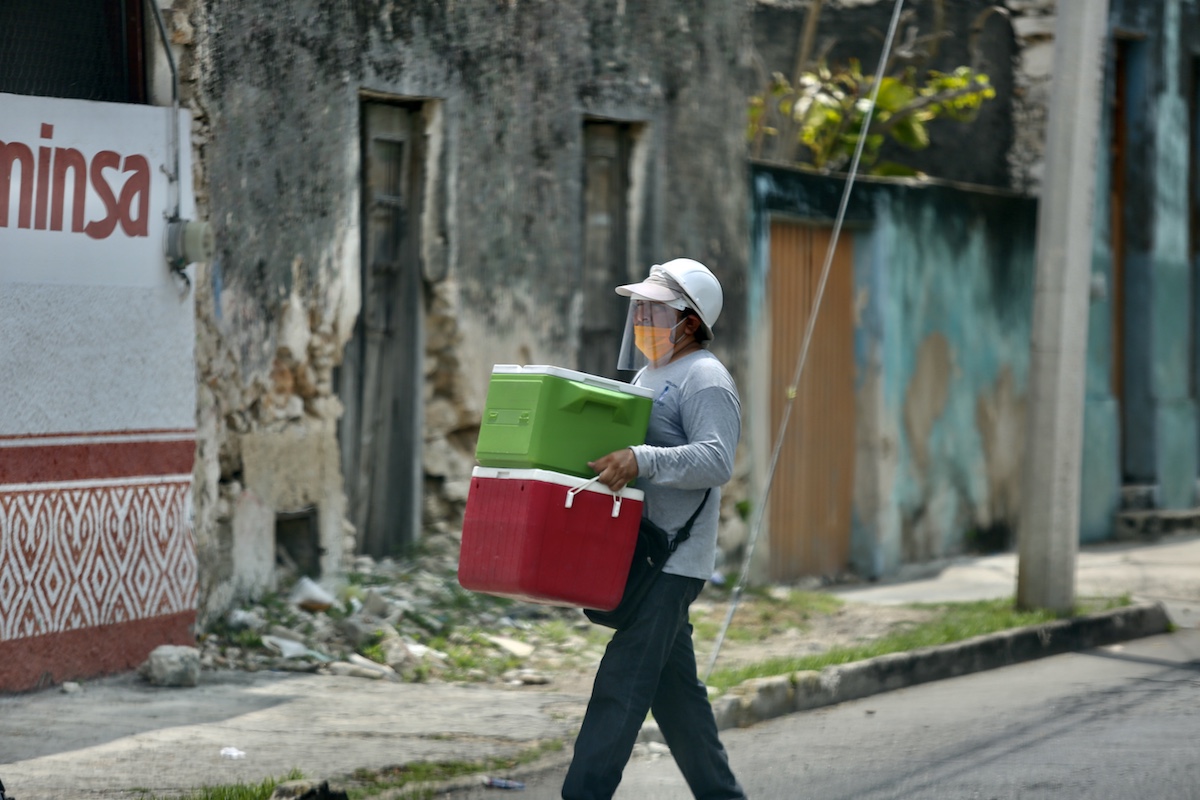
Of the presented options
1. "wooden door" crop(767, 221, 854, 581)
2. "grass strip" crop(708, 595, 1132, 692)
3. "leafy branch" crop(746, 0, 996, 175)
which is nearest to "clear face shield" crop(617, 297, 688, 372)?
"grass strip" crop(708, 595, 1132, 692)

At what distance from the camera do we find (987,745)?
666 centimetres

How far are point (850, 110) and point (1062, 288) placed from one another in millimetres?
4298

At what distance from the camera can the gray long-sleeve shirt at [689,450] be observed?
188 inches

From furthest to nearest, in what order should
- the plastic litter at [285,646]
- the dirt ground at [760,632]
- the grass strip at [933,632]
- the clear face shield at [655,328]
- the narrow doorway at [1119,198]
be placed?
the narrow doorway at [1119,198], the dirt ground at [760,632], the plastic litter at [285,646], the grass strip at [933,632], the clear face shield at [655,328]

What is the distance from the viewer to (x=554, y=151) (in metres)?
9.77

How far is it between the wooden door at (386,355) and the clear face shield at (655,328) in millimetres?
4087

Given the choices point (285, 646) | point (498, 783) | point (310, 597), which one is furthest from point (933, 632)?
point (498, 783)

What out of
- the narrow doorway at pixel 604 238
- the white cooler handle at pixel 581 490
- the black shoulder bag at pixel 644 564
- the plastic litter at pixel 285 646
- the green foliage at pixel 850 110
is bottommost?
the plastic litter at pixel 285 646

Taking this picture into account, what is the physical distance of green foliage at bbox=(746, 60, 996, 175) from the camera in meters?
13.2

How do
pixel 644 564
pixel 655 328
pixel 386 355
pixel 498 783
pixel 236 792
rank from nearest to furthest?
pixel 644 564, pixel 655 328, pixel 236 792, pixel 498 783, pixel 386 355

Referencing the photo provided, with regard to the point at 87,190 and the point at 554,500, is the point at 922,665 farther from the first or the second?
the point at 87,190

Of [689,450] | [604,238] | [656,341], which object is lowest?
[689,450]

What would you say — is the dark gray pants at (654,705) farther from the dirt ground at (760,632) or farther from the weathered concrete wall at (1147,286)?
the weathered concrete wall at (1147,286)

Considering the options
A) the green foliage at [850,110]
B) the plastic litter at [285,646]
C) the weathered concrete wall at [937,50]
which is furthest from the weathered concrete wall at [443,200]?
Result: the weathered concrete wall at [937,50]
